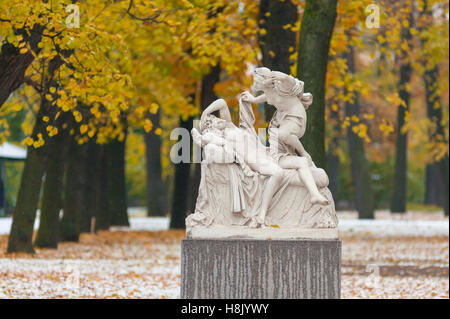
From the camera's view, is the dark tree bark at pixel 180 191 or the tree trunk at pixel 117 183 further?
the tree trunk at pixel 117 183

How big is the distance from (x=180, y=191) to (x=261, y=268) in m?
16.9

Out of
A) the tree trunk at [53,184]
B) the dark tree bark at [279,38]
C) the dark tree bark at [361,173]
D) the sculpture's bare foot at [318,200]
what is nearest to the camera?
the sculpture's bare foot at [318,200]

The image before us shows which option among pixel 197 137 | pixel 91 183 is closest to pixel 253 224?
pixel 197 137

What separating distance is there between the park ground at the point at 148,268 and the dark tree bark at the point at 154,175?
45.8 feet

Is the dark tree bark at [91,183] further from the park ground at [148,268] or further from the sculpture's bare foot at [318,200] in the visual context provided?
the sculpture's bare foot at [318,200]

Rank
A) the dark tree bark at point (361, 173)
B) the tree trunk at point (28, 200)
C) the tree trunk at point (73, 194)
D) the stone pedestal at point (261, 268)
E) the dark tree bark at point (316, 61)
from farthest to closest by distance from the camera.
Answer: the dark tree bark at point (361, 173) < the tree trunk at point (73, 194) < the tree trunk at point (28, 200) < the dark tree bark at point (316, 61) < the stone pedestal at point (261, 268)

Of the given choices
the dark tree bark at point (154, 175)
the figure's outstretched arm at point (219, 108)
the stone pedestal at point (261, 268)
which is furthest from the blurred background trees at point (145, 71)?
the dark tree bark at point (154, 175)

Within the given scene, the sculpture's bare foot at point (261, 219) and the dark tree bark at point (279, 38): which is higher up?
the dark tree bark at point (279, 38)

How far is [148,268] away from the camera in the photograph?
1633 cm

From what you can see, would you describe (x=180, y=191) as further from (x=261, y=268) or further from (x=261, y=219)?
(x=261, y=268)

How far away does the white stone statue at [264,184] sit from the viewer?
9.13 metres

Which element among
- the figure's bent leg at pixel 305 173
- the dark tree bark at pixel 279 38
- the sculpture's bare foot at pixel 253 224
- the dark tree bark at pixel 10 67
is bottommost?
the sculpture's bare foot at pixel 253 224

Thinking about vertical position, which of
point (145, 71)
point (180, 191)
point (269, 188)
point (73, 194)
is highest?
point (145, 71)

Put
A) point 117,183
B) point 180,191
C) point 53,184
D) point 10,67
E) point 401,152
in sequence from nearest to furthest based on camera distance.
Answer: point 10,67 < point 53,184 < point 180,191 < point 117,183 < point 401,152
